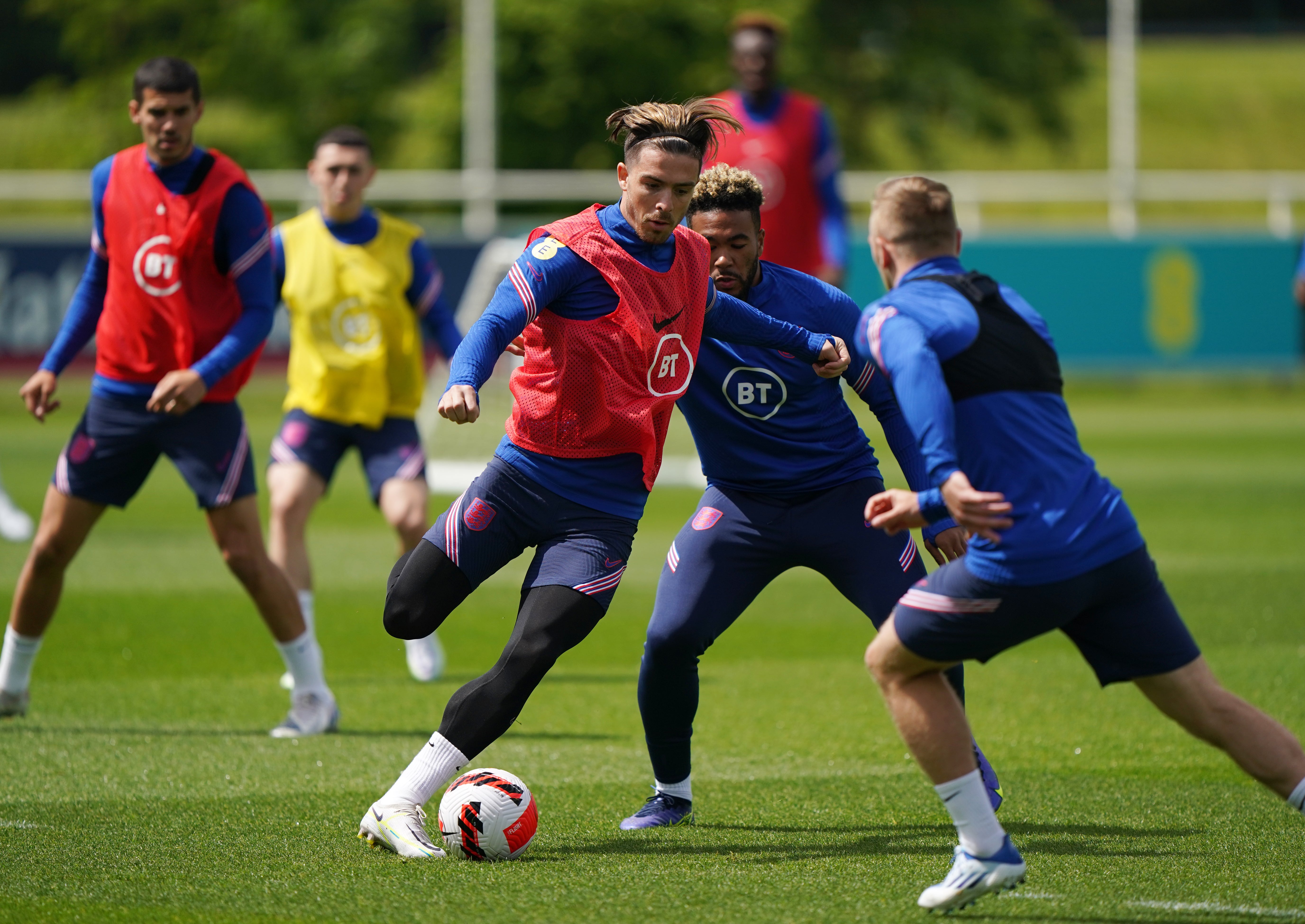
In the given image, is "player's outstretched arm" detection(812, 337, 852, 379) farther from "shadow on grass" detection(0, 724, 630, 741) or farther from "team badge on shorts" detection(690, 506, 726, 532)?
"shadow on grass" detection(0, 724, 630, 741)

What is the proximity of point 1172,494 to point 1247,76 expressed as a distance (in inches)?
1912

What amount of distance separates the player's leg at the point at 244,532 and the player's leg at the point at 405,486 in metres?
1.17

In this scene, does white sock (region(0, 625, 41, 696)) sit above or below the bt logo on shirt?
below

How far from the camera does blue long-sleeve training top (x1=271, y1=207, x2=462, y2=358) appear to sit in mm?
8461

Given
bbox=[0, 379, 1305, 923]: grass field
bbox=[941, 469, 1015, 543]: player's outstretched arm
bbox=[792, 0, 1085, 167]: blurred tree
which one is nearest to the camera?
bbox=[941, 469, 1015, 543]: player's outstretched arm

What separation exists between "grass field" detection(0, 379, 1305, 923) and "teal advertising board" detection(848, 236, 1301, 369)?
12003 millimetres

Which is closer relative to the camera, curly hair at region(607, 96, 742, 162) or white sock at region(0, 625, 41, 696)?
curly hair at region(607, 96, 742, 162)

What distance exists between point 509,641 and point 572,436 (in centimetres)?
63

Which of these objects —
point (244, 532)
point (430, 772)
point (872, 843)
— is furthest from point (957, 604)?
point (244, 532)

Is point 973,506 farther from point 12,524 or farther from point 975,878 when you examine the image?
point 12,524

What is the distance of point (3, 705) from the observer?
696 cm

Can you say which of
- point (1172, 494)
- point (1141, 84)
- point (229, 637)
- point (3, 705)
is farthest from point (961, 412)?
point (1141, 84)

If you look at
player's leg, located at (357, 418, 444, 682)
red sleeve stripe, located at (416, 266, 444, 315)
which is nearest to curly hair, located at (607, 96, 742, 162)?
player's leg, located at (357, 418, 444, 682)

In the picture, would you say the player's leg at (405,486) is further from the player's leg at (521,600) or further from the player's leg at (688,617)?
the player's leg at (521,600)
